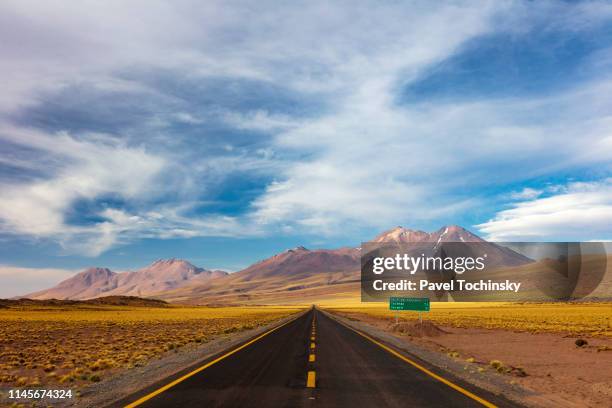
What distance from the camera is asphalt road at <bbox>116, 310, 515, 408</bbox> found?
9445 millimetres

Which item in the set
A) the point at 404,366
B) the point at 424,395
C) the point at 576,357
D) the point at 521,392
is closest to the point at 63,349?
the point at 404,366

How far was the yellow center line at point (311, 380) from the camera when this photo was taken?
37.6 feet

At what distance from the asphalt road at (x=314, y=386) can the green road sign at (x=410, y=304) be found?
79.7ft

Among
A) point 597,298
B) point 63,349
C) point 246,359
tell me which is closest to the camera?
point 246,359

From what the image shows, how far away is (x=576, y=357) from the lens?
70.4 feet

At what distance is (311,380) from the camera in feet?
40.0

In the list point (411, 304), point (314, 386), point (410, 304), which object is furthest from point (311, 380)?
point (410, 304)

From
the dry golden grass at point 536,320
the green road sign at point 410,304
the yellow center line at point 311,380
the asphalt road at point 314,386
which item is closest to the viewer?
the asphalt road at point 314,386

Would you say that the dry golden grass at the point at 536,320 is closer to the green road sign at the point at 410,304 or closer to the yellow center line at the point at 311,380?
the green road sign at the point at 410,304

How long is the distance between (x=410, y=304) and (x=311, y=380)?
32.3 m

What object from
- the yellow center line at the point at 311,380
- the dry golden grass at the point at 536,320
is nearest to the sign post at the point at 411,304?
the dry golden grass at the point at 536,320

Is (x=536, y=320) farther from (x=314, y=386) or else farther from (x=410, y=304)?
(x=314, y=386)

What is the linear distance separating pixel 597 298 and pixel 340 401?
599 ft

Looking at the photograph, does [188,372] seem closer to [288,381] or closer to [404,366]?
[288,381]
